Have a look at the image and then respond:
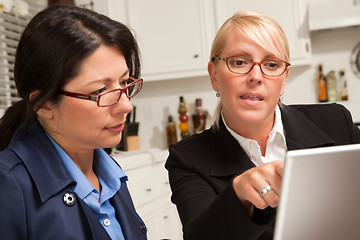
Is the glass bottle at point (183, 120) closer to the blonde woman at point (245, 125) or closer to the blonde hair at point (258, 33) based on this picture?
the blonde woman at point (245, 125)

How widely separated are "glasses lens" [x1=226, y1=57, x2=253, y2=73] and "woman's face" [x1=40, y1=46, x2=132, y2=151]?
11.6 inches

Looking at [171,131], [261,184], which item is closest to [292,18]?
[171,131]

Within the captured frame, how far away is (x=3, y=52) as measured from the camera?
3.02 m

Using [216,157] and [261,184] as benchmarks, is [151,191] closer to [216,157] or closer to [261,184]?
[216,157]

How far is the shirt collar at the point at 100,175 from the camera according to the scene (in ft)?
3.17

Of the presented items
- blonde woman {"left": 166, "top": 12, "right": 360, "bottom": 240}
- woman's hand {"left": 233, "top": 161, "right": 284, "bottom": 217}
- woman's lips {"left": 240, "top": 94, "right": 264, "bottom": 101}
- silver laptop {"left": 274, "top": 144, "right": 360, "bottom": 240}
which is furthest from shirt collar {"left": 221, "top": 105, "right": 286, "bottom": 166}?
silver laptop {"left": 274, "top": 144, "right": 360, "bottom": 240}

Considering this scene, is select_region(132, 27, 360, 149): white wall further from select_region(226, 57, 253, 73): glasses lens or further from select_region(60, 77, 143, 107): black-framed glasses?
select_region(60, 77, 143, 107): black-framed glasses

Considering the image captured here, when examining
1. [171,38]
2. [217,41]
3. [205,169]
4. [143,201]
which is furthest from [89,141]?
[171,38]

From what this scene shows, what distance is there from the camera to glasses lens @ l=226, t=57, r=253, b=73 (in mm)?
1093

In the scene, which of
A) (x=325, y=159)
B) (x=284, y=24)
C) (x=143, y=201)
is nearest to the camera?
(x=325, y=159)

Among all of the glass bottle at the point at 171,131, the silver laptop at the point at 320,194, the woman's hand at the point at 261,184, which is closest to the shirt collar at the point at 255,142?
the woman's hand at the point at 261,184

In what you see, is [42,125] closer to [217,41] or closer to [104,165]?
[104,165]

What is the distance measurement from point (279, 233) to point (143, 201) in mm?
2518

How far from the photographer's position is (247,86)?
108 centimetres
